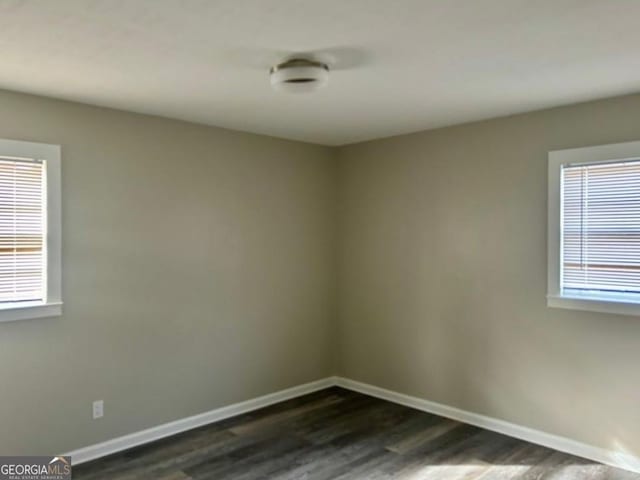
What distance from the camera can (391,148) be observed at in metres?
4.63

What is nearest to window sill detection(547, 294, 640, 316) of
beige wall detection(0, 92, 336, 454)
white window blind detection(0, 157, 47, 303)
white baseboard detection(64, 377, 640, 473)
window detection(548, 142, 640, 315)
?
window detection(548, 142, 640, 315)

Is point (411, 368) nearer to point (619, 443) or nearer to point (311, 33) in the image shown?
point (619, 443)

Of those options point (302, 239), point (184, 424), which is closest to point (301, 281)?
point (302, 239)

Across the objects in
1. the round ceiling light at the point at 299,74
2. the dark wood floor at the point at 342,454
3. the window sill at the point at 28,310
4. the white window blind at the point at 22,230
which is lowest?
the dark wood floor at the point at 342,454

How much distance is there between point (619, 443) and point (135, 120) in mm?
4060

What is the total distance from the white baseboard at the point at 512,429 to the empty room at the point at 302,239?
2cm

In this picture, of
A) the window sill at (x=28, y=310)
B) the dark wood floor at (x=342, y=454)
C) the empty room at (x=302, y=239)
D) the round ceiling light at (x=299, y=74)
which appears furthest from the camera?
the dark wood floor at (x=342, y=454)

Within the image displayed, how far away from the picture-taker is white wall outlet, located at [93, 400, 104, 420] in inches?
136

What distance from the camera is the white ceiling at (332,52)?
78.2 inches

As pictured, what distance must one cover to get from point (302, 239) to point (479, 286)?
1734 millimetres

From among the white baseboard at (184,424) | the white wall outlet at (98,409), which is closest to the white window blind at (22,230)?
the white wall outlet at (98,409)

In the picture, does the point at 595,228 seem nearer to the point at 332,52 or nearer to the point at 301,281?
the point at 332,52

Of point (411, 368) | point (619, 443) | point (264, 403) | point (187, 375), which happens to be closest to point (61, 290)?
point (187, 375)

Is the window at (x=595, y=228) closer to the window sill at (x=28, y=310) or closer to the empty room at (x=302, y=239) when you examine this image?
the empty room at (x=302, y=239)
